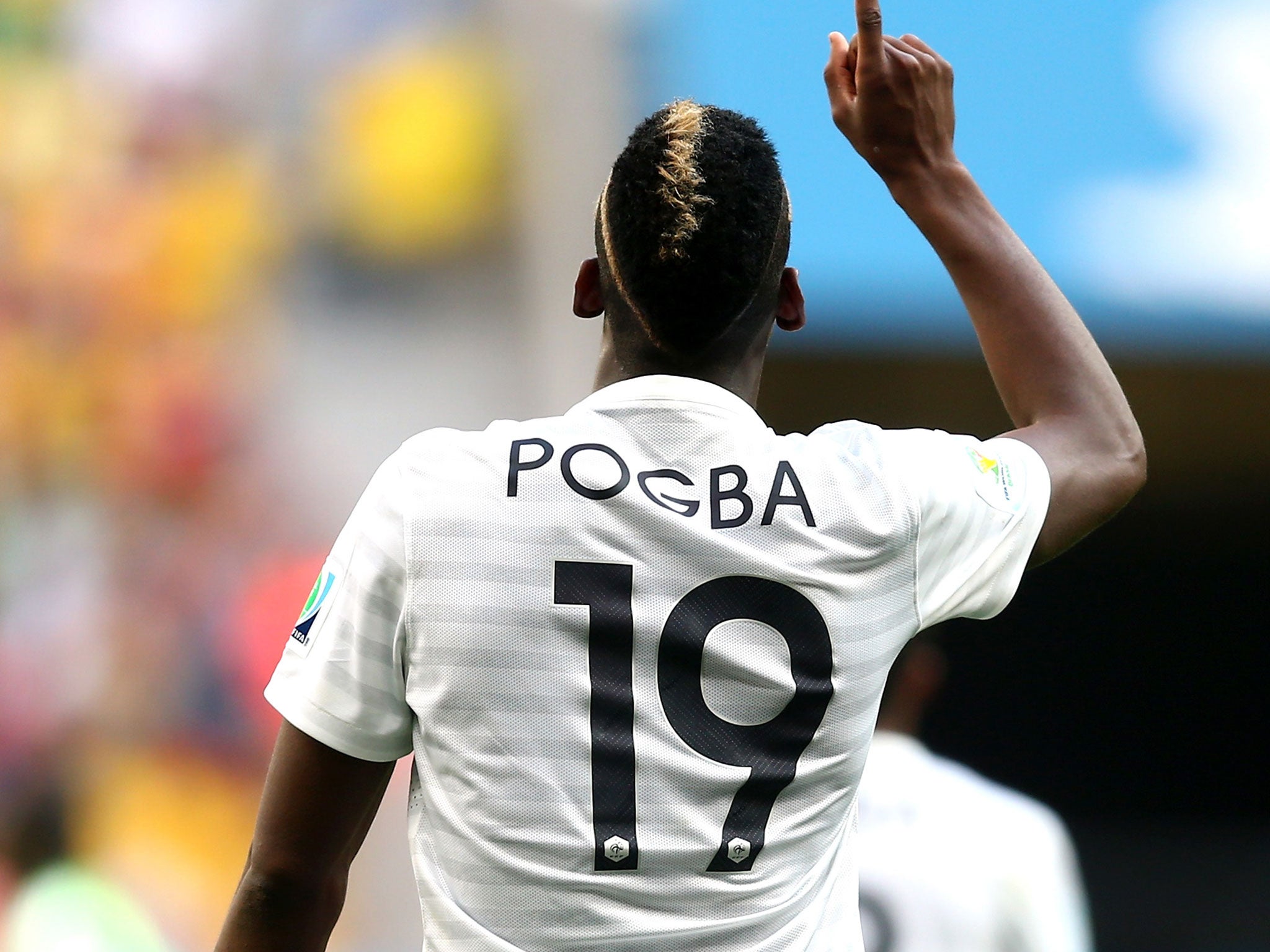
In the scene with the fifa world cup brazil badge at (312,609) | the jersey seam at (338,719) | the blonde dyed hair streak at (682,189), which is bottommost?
the jersey seam at (338,719)

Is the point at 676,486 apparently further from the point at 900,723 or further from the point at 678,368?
the point at 900,723

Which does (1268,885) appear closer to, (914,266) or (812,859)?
(914,266)

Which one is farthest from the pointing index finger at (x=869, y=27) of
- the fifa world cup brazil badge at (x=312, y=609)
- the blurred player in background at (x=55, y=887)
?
the blurred player in background at (x=55, y=887)

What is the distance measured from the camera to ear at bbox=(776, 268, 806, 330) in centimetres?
183

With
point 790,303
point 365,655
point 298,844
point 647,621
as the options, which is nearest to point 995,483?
point 790,303

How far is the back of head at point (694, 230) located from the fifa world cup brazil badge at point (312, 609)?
0.45 m

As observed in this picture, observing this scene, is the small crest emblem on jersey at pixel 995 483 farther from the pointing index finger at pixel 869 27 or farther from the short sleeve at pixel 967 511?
the pointing index finger at pixel 869 27

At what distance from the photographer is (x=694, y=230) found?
169 centimetres

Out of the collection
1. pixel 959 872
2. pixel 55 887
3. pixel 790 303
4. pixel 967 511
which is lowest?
pixel 55 887

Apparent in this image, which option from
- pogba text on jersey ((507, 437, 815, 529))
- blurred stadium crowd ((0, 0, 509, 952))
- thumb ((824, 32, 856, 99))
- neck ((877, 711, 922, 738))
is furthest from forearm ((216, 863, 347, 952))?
blurred stadium crowd ((0, 0, 509, 952))

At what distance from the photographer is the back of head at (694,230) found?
1702 mm

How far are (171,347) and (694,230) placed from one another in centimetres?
584

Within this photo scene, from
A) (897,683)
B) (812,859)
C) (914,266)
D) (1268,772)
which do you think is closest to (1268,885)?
(914,266)

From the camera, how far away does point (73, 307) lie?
23.3 feet
